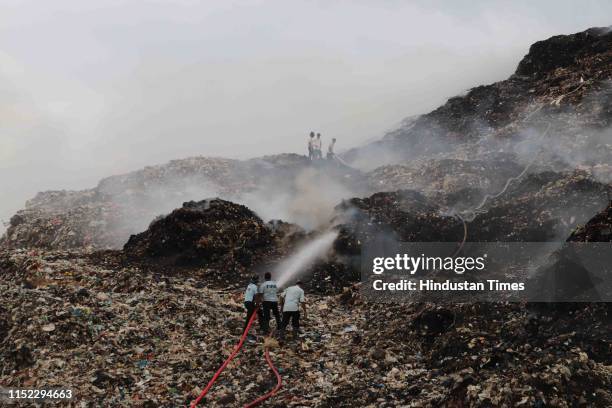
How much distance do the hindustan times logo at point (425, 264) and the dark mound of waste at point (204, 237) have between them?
3686mm

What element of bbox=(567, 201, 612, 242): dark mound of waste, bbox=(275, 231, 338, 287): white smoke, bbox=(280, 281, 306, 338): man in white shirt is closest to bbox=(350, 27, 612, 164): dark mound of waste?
bbox=(275, 231, 338, 287): white smoke

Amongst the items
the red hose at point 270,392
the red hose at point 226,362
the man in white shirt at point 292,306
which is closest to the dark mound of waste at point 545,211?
the man in white shirt at point 292,306

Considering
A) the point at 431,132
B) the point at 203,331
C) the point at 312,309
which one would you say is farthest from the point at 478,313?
the point at 431,132

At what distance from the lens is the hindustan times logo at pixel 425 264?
13344mm

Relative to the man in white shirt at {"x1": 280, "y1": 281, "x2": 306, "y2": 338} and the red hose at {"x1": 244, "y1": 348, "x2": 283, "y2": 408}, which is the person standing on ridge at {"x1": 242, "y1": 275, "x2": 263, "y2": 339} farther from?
the red hose at {"x1": 244, "y1": 348, "x2": 283, "y2": 408}

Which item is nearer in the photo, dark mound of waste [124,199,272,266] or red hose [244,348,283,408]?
red hose [244,348,283,408]

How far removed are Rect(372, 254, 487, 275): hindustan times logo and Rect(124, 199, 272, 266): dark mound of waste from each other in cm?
Answer: 369

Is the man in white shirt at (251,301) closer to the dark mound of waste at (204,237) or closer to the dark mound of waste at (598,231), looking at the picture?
the dark mound of waste at (204,237)

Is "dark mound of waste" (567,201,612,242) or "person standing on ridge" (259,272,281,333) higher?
"dark mound of waste" (567,201,612,242)

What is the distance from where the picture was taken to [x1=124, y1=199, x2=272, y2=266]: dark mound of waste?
620 inches

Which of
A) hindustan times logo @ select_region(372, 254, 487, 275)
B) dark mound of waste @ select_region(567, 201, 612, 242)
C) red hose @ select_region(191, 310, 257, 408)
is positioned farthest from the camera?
hindustan times logo @ select_region(372, 254, 487, 275)

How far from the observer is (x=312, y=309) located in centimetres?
1273

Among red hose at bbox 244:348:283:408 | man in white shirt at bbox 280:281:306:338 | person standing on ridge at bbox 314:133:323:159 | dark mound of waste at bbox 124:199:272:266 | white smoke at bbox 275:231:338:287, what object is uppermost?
person standing on ridge at bbox 314:133:323:159

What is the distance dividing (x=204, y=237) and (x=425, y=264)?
20.8 ft
